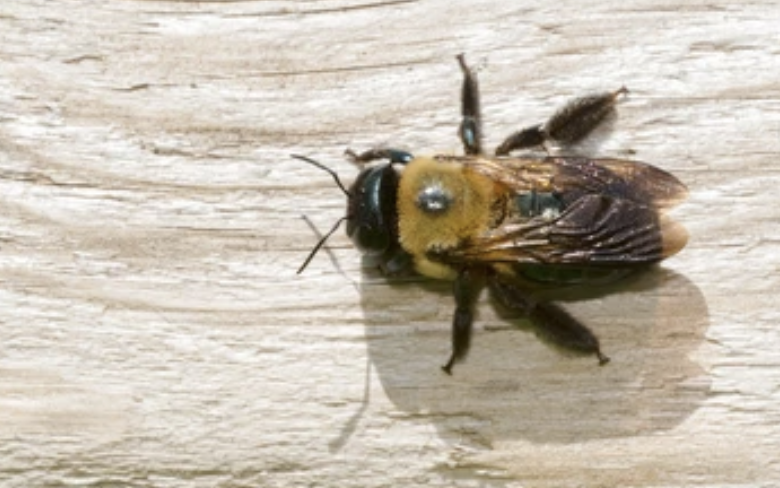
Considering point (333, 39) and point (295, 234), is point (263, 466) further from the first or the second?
point (333, 39)

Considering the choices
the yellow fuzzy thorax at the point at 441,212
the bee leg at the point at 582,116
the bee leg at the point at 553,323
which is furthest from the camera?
the yellow fuzzy thorax at the point at 441,212

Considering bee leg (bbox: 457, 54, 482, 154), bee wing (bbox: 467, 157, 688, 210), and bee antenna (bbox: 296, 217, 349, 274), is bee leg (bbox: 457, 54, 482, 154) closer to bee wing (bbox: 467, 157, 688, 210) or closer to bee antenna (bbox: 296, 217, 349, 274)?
bee wing (bbox: 467, 157, 688, 210)

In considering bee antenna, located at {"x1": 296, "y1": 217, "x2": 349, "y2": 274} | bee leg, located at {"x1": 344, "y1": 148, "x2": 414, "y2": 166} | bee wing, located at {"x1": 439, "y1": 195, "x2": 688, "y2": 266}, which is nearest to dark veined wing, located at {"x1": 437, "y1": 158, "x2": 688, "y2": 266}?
bee wing, located at {"x1": 439, "y1": 195, "x2": 688, "y2": 266}

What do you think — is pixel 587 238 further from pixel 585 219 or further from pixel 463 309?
pixel 463 309

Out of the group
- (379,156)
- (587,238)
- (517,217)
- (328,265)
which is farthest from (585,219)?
(328,265)

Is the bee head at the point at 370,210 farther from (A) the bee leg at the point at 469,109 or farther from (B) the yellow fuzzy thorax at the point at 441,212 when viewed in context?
(A) the bee leg at the point at 469,109

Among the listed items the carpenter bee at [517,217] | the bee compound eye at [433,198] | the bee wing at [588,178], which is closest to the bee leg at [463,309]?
the carpenter bee at [517,217]

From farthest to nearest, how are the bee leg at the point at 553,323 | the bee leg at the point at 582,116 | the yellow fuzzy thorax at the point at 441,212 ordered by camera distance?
the yellow fuzzy thorax at the point at 441,212
the bee leg at the point at 582,116
the bee leg at the point at 553,323
